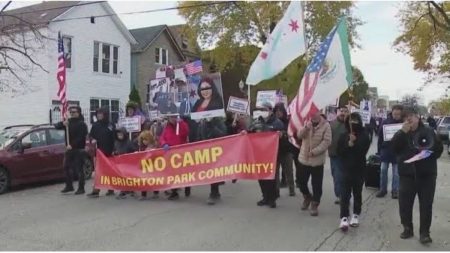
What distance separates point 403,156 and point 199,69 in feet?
16.1

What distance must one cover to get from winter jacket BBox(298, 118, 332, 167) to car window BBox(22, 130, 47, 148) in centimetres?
712

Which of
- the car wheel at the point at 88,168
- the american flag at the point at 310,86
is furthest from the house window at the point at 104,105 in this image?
the american flag at the point at 310,86

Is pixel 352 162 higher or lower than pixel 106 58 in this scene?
lower

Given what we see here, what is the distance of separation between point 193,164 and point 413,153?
4.06 m

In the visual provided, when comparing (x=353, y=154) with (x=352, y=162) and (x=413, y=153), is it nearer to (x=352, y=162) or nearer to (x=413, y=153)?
(x=352, y=162)

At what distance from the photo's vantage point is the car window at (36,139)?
12760mm

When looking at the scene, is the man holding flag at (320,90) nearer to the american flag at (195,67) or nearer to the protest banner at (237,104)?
the protest banner at (237,104)

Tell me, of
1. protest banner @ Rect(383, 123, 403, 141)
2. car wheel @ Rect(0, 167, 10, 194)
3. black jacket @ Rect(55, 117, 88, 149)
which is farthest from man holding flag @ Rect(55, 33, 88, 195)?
protest banner @ Rect(383, 123, 403, 141)

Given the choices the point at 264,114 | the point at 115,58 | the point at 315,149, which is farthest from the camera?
the point at 115,58

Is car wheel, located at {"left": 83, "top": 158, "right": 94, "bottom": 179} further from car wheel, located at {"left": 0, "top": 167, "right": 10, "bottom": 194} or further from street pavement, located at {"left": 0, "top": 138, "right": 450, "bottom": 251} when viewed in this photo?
street pavement, located at {"left": 0, "top": 138, "right": 450, "bottom": 251}

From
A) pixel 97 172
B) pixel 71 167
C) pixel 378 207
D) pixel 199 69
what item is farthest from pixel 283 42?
pixel 71 167

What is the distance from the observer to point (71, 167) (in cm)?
1147

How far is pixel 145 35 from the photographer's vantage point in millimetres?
36938

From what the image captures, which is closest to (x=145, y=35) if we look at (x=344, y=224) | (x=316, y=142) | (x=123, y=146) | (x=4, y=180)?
(x=4, y=180)
